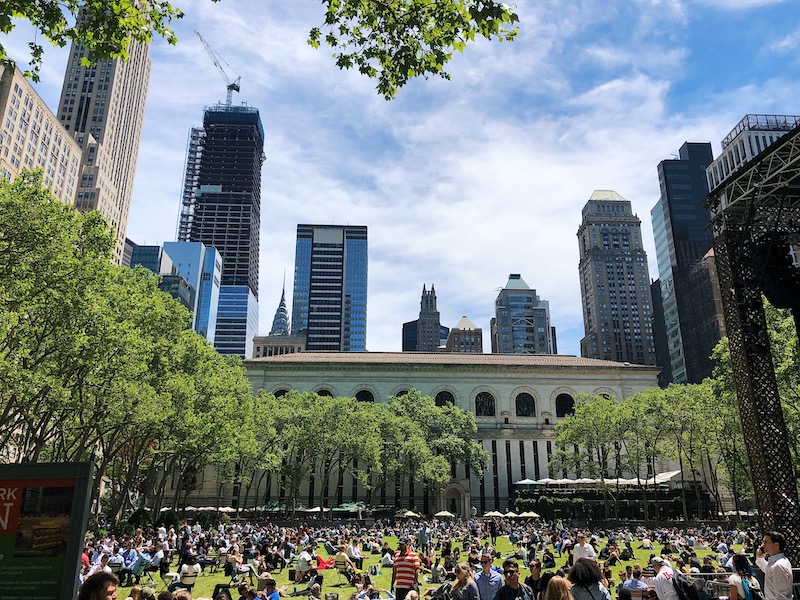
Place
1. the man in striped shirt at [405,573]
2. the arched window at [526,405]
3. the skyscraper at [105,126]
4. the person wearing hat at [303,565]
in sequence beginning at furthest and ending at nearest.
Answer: the skyscraper at [105,126]
the arched window at [526,405]
the person wearing hat at [303,565]
the man in striped shirt at [405,573]

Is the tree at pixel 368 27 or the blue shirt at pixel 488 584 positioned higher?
the tree at pixel 368 27

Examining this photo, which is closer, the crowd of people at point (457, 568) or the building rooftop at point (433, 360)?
the crowd of people at point (457, 568)

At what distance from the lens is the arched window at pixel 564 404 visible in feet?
234

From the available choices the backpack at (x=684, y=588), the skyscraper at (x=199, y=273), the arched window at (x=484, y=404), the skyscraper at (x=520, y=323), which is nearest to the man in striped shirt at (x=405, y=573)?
the backpack at (x=684, y=588)

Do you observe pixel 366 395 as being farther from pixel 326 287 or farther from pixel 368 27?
pixel 326 287

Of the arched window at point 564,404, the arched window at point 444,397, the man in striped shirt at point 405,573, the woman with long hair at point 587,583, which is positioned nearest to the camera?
the woman with long hair at point 587,583

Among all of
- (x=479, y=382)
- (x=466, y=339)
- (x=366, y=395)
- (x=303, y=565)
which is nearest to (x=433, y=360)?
(x=479, y=382)

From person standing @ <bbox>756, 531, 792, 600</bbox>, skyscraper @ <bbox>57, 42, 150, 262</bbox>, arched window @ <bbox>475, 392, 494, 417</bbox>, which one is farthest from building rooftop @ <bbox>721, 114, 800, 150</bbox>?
person standing @ <bbox>756, 531, 792, 600</bbox>

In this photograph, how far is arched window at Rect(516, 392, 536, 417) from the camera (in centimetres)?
7081

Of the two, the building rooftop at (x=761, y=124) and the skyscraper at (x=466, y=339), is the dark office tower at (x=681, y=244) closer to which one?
the building rooftop at (x=761, y=124)

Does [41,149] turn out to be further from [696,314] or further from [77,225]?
[696,314]

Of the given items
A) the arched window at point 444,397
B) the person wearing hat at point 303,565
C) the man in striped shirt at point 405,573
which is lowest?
the person wearing hat at point 303,565

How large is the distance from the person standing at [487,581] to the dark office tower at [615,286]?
155m

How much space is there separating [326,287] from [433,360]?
102455 mm
